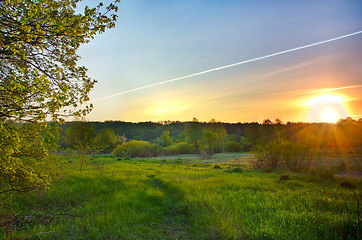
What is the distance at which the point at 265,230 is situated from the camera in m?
4.97

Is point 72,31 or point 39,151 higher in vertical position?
point 72,31

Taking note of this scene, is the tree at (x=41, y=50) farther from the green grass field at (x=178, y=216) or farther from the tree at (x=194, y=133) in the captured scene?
the tree at (x=194, y=133)

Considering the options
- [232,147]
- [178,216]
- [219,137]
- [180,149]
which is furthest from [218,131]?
[178,216]

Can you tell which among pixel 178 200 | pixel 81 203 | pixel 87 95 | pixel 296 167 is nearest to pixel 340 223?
pixel 178 200

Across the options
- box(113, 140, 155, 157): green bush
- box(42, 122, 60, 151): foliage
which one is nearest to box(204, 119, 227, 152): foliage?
box(113, 140, 155, 157): green bush

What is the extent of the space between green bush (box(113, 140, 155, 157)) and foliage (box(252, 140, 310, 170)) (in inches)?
1451

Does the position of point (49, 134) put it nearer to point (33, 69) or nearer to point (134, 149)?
point (33, 69)

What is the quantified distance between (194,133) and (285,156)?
4419 centimetres

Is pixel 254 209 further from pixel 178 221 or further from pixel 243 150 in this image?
pixel 243 150

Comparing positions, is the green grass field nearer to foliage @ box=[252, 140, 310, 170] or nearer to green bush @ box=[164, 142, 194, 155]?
foliage @ box=[252, 140, 310, 170]

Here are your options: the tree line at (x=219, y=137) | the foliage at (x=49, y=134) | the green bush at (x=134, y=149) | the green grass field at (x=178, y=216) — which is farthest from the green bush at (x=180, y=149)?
the foliage at (x=49, y=134)

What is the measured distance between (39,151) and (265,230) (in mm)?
6675

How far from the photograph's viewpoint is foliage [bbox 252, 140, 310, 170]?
18.0 m

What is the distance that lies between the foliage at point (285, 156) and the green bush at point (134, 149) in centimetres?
3685
